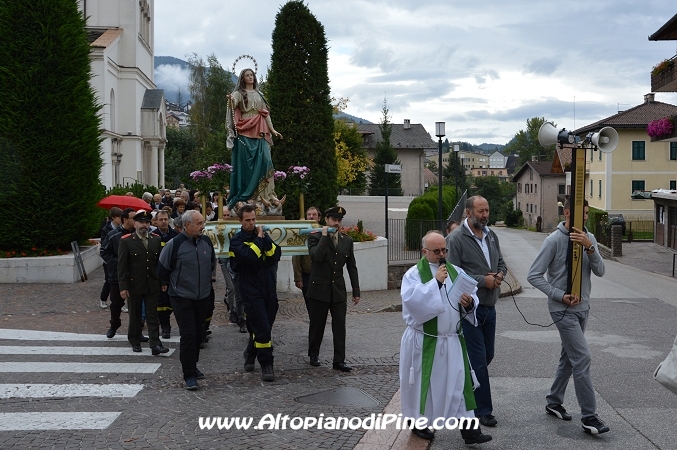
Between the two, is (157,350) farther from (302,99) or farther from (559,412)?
(302,99)

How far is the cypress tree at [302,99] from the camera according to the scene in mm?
20625

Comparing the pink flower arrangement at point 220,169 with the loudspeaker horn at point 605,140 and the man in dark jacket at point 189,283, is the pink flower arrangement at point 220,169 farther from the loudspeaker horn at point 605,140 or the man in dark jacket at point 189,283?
the loudspeaker horn at point 605,140

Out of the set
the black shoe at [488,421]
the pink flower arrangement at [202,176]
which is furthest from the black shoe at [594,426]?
the pink flower arrangement at [202,176]

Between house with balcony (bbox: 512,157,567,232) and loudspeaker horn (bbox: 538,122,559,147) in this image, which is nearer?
loudspeaker horn (bbox: 538,122,559,147)

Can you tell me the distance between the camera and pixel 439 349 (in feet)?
20.5

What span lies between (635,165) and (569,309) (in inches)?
2151

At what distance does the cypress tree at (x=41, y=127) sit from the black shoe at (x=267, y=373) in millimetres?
10891

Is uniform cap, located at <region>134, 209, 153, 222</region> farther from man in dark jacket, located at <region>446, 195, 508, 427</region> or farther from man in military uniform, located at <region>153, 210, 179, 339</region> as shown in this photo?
man in dark jacket, located at <region>446, 195, 508, 427</region>

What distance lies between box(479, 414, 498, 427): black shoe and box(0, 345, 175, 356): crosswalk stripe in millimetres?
4808

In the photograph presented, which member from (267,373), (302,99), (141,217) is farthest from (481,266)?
(302,99)

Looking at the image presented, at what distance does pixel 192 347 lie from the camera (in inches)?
330

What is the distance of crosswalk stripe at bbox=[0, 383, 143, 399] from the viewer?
808 centimetres

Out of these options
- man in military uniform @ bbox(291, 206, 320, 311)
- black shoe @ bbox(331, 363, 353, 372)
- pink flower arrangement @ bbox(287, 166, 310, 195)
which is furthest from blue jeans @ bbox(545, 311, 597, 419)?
pink flower arrangement @ bbox(287, 166, 310, 195)

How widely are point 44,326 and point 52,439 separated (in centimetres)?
598
